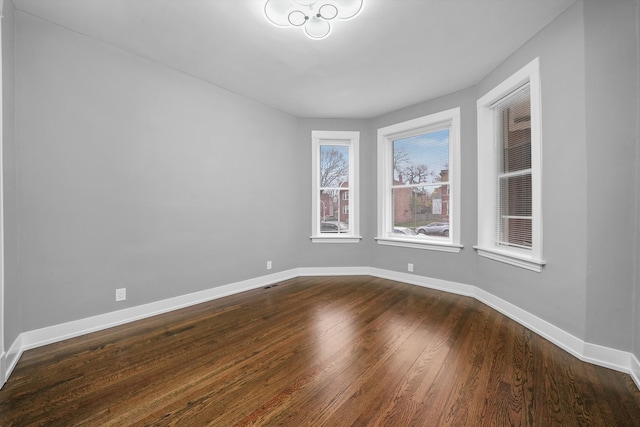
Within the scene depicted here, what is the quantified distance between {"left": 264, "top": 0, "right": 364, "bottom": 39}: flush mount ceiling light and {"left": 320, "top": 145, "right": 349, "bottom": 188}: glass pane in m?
2.43

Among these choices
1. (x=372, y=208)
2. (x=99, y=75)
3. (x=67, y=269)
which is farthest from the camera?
(x=372, y=208)

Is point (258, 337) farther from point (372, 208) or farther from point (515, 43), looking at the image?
point (515, 43)

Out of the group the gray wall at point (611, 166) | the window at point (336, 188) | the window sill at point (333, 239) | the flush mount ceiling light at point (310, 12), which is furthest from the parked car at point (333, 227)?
the gray wall at point (611, 166)

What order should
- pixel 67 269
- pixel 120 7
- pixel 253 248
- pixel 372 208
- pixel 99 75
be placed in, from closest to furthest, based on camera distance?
pixel 120 7
pixel 67 269
pixel 99 75
pixel 253 248
pixel 372 208

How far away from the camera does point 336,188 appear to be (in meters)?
4.50

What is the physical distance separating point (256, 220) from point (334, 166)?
167cm

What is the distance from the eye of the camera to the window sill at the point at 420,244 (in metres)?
3.52

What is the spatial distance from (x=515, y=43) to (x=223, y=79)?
3.09 meters

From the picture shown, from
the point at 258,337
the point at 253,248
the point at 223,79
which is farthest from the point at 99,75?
the point at 258,337

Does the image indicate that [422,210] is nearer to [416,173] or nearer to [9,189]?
[416,173]

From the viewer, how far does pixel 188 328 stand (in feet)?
8.11

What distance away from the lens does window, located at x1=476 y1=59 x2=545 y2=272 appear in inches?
94.0

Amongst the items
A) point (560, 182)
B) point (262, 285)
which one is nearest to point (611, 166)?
point (560, 182)

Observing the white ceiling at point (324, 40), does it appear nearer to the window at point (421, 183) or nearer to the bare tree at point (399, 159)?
the window at point (421, 183)
